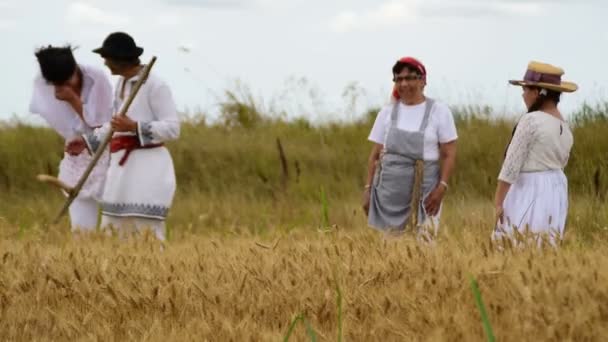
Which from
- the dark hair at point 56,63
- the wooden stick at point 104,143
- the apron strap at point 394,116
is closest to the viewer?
the wooden stick at point 104,143

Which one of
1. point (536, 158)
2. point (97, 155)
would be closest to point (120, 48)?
point (97, 155)

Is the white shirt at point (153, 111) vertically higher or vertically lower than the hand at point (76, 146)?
higher

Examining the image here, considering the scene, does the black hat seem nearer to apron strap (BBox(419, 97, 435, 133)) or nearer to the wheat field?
the wheat field

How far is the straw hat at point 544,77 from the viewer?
7.69 metres

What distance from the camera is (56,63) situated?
346 inches

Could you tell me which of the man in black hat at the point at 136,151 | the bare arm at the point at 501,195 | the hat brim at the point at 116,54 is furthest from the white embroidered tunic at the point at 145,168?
the bare arm at the point at 501,195

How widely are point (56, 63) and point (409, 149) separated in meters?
2.25

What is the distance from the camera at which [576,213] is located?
10133 millimetres

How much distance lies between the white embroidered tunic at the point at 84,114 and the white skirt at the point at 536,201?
2629 millimetres

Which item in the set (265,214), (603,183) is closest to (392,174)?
(265,214)

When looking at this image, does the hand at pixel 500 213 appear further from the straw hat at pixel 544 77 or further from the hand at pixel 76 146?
the hand at pixel 76 146

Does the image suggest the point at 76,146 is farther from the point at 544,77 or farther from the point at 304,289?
the point at 304,289

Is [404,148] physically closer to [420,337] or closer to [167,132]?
[167,132]

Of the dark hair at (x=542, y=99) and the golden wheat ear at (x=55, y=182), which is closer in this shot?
the dark hair at (x=542, y=99)
